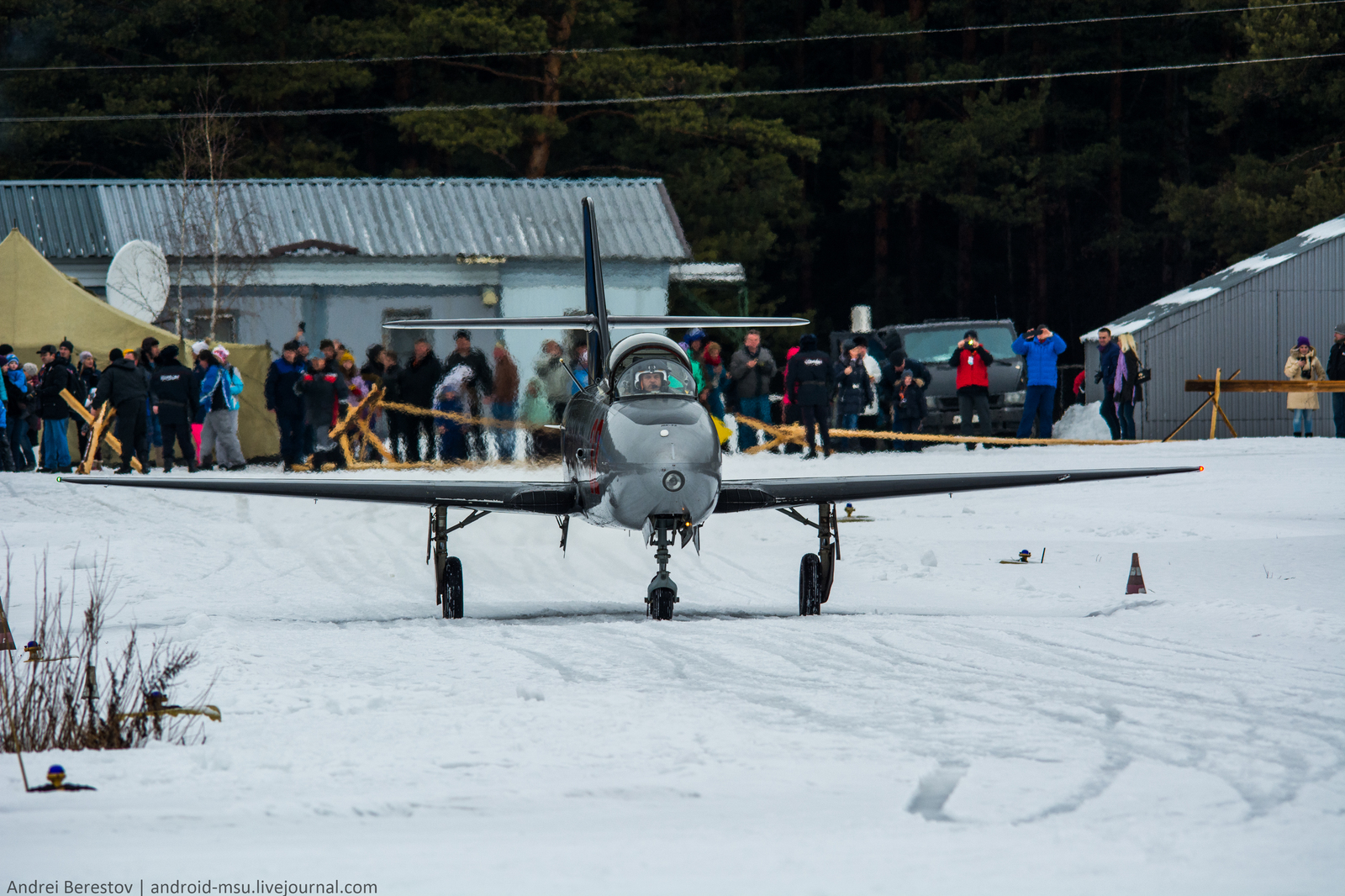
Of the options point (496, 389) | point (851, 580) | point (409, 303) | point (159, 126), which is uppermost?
point (159, 126)

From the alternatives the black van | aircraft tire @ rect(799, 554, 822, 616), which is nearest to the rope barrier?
the black van

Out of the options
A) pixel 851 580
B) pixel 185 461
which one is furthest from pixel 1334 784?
pixel 185 461

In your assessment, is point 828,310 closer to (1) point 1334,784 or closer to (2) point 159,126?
(2) point 159,126

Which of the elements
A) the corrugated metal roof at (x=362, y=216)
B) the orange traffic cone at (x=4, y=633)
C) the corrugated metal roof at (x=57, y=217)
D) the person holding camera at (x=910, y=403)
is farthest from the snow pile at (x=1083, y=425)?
the orange traffic cone at (x=4, y=633)

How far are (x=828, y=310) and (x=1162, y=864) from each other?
165ft

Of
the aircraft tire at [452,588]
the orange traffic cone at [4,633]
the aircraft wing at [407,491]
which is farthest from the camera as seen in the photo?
the aircraft tire at [452,588]

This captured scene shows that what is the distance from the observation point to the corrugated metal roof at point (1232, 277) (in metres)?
28.6

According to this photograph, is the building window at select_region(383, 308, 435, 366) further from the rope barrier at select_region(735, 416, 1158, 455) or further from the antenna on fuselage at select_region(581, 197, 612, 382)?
the antenna on fuselage at select_region(581, 197, 612, 382)

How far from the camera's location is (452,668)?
351 inches

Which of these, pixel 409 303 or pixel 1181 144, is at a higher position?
pixel 1181 144

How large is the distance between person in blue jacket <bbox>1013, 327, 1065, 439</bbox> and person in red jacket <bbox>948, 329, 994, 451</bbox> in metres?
0.70

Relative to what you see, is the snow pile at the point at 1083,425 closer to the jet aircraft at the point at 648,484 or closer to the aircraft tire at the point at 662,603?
the jet aircraft at the point at 648,484

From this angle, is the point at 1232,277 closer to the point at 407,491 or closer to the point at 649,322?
the point at 649,322

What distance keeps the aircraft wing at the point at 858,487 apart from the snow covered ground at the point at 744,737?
3.11 ft
